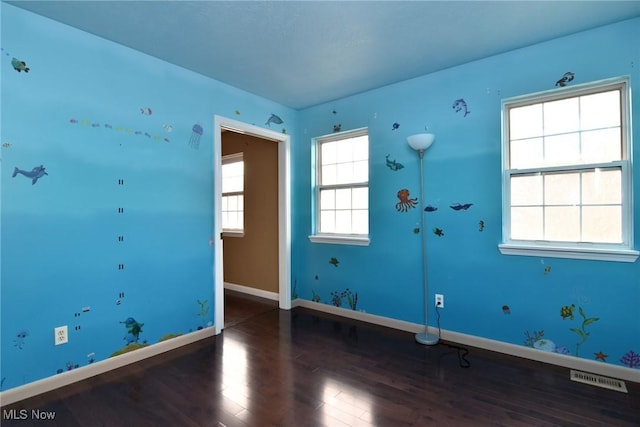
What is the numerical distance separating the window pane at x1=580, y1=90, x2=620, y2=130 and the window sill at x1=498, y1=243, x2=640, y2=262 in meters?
0.96

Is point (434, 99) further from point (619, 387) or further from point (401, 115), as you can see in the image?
point (619, 387)

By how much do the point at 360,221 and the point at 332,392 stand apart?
1979 mm

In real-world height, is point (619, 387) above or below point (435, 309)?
below

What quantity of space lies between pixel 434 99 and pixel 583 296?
209cm

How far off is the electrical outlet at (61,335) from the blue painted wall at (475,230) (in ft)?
8.27

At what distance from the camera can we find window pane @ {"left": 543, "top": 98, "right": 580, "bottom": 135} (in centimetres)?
254

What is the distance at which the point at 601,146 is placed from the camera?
2432 mm

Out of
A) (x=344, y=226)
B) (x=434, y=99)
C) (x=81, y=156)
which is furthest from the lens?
(x=344, y=226)

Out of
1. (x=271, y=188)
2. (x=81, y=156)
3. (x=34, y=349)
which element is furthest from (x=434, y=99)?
(x=34, y=349)

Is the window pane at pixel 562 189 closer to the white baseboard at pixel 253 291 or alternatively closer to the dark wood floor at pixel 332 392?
the dark wood floor at pixel 332 392

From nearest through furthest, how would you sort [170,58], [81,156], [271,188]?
[81,156] < [170,58] < [271,188]

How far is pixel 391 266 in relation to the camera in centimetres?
340

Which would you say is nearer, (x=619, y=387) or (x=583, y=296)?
(x=619, y=387)

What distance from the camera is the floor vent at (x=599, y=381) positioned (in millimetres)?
2191
